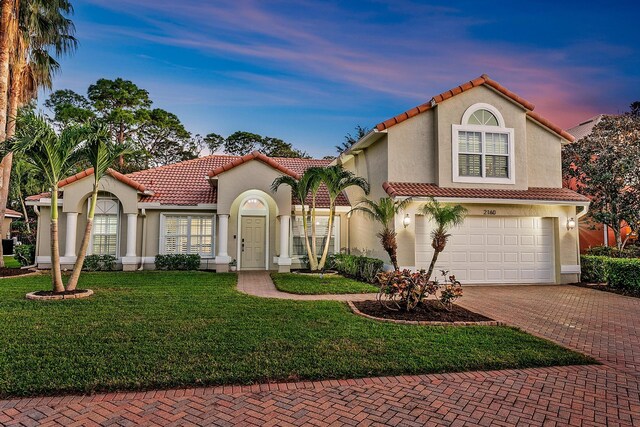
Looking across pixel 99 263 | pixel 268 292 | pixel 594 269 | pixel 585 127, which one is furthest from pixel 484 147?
pixel 99 263

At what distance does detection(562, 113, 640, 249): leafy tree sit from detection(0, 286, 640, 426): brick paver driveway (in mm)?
16299

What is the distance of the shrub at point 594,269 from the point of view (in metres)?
14.0

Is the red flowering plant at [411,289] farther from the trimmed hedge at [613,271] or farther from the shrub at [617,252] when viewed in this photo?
the shrub at [617,252]

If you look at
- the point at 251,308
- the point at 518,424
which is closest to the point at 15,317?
the point at 251,308

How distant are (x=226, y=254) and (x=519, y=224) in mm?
11669

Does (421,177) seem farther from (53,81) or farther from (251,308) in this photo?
(53,81)

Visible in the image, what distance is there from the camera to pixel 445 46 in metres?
16.0

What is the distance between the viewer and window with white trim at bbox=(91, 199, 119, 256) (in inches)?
637

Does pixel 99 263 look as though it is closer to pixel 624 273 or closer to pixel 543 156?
pixel 543 156

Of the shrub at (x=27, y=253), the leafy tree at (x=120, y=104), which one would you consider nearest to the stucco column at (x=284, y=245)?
the shrub at (x=27, y=253)

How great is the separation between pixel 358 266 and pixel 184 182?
9.39 m

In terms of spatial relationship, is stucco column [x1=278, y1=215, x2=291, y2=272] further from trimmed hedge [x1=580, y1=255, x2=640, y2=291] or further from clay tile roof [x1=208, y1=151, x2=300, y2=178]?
trimmed hedge [x1=580, y1=255, x2=640, y2=291]

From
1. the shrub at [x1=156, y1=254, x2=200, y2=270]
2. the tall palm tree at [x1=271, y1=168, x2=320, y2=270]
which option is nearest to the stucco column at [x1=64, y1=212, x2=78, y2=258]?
the shrub at [x1=156, y1=254, x2=200, y2=270]

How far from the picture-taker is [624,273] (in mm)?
12828
